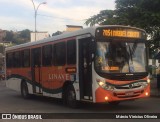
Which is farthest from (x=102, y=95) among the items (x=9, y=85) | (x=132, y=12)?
(x=132, y=12)

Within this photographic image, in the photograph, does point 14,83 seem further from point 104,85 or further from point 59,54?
point 104,85

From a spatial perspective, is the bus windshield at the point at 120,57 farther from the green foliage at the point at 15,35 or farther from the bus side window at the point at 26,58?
the green foliage at the point at 15,35

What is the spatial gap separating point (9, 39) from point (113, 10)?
128470mm

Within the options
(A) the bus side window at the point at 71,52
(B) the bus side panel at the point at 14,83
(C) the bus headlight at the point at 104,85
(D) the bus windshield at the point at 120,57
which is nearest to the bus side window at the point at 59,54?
(A) the bus side window at the point at 71,52

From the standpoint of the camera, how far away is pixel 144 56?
51.8 feet

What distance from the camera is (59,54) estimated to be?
58.3ft

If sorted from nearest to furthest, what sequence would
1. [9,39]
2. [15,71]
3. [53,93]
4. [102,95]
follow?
[102,95] < [53,93] < [15,71] < [9,39]

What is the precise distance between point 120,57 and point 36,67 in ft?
21.9

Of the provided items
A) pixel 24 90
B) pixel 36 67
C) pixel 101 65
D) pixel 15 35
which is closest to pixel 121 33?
pixel 101 65

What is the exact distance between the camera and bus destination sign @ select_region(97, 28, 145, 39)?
49.8ft

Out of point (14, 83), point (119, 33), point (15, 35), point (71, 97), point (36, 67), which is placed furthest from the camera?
point (15, 35)

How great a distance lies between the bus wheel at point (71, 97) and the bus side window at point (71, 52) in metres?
1.07

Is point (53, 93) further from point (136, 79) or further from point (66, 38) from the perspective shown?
point (136, 79)

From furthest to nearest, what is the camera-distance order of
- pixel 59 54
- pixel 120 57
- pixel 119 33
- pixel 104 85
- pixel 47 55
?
pixel 47 55
pixel 59 54
pixel 119 33
pixel 120 57
pixel 104 85
